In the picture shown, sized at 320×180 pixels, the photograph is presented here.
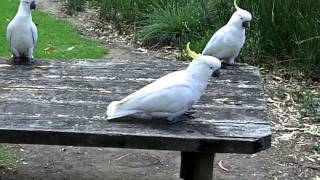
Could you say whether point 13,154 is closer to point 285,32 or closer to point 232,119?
point 232,119

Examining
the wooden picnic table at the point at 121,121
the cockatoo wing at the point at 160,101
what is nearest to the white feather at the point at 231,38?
the wooden picnic table at the point at 121,121

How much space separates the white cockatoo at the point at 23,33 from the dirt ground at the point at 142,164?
603mm

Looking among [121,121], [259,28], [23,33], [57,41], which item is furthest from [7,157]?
[57,41]

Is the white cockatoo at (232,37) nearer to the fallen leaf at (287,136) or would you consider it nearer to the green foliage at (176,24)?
the fallen leaf at (287,136)

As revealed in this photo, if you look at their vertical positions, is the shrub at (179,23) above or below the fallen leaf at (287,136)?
above

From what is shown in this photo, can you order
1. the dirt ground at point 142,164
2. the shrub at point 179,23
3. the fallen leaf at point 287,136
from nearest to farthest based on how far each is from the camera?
the dirt ground at point 142,164
the fallen leaf at point 287,136
the shrub at point 179,23

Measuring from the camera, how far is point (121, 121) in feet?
8.79

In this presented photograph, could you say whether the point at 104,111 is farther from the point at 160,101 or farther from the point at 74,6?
the point at 74,6

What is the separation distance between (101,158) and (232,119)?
1326 millimetres

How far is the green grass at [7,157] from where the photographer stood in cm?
365

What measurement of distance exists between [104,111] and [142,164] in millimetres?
1022

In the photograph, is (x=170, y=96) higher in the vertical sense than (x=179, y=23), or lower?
higher

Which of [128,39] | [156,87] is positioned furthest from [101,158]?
[128,39]

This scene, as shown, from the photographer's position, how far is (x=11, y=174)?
11.5 feet
